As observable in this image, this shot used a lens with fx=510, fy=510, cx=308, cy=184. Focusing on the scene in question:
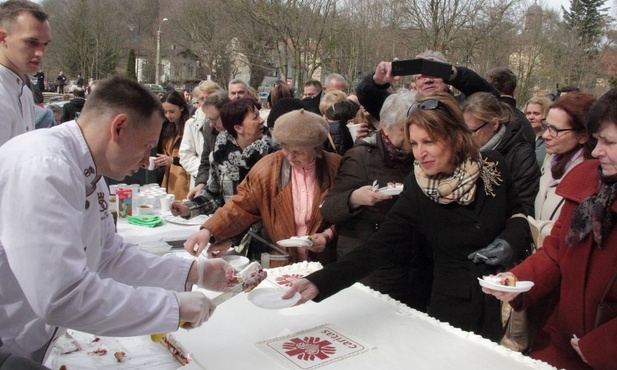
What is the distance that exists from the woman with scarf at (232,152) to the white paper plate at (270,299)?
1.63 m

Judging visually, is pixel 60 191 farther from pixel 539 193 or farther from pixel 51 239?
pixel 539 193

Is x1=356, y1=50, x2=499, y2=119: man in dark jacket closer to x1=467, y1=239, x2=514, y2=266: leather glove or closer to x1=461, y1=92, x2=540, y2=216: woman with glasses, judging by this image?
x1=461, y1=92, x2=540, y2=216: woman with glasses

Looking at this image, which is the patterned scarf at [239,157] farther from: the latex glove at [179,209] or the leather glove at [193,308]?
the leather glove at [193,308]

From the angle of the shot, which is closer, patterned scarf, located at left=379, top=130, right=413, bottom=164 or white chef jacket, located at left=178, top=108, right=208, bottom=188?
patterned scarf, located at left=379, top=130, right=413, bottom=164

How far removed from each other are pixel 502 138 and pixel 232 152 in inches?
71.4

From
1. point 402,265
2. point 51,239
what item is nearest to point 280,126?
point 402,265

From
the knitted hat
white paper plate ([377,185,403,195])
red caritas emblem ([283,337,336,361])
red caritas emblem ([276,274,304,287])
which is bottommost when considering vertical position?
red caritas emblem ([276,274,304,287])

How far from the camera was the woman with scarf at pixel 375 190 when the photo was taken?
265cm

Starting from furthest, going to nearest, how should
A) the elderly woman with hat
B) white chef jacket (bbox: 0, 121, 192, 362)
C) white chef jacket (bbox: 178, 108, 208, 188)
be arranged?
white chef jacket (bbox: 178, 108, 208, 188) < the elderly woman with hat < white chef jacket (bbox: 0, 121, 192, 362)

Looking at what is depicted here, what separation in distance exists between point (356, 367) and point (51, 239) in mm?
982

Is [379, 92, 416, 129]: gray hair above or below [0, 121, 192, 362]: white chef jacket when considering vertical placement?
above

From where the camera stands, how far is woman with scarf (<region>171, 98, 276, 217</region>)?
349 cm

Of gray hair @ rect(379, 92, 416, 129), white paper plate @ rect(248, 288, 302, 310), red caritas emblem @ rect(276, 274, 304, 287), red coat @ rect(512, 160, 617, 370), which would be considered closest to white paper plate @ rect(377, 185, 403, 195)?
gray hair @ rect(379, 92, 416, 129)

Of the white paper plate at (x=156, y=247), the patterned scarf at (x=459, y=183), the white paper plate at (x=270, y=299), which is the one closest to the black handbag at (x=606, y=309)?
the patterned scarf at (x=459, y=183)
